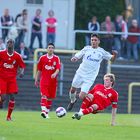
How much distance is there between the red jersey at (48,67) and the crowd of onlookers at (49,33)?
8532 millimetres

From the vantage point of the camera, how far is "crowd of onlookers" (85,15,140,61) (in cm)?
3729

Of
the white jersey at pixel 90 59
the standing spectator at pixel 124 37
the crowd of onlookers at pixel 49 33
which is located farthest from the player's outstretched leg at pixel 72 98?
the standing spectator at pixel 124 37

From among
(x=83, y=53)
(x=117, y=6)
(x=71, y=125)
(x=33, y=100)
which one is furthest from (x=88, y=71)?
(x=117, y=6)

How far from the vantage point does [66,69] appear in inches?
1460

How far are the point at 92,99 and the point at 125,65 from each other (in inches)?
551

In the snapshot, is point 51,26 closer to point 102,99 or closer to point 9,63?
point 9,63

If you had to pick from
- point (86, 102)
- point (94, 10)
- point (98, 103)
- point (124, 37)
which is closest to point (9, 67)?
point (86, 102)

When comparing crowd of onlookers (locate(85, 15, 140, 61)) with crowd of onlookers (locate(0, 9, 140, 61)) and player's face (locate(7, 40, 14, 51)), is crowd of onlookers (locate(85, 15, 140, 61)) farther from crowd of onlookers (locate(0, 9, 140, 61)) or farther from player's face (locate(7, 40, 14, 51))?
player's face (locate(7, 40, 14, 51))

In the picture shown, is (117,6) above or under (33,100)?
above

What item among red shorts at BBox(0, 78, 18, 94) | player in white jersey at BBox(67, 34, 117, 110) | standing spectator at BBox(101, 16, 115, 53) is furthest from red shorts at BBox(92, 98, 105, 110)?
standing spectator at BBox(101, 16, 115, 53)

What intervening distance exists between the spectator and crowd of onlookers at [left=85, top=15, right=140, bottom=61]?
2.74 metres

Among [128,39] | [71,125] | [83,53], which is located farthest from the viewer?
[128,39]

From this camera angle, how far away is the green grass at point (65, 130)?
1953 cm

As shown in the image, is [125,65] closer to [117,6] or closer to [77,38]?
[77,38]
